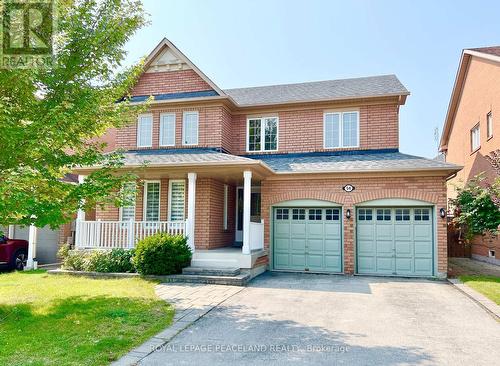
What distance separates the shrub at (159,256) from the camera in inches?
426

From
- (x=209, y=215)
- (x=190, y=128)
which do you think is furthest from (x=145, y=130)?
(x=209, y=215)

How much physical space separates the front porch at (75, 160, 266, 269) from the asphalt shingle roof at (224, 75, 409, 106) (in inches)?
142

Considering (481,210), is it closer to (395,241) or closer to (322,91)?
(395,241)

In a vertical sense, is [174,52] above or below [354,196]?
above

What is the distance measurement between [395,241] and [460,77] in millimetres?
11104

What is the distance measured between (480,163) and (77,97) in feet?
53.3

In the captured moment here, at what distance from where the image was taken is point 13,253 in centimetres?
1337

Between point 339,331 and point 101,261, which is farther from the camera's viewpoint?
point 101,261

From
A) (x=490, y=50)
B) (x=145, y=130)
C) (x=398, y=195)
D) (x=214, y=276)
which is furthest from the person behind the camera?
(x=490, y=50)

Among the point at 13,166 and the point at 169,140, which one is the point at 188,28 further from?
the point at 13,166

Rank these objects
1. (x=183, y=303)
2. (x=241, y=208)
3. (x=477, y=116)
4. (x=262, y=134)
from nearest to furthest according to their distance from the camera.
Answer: (x=183, y=303), (x=262, y=134), (x=241, y=208), (x=477, y=116)

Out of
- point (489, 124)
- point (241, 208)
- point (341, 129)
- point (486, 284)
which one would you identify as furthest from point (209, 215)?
point (489, 124)

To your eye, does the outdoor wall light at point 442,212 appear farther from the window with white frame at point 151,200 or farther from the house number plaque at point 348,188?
the window with white frame at point 151,200

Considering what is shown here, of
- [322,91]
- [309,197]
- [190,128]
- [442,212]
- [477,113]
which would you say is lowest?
[442,212]
